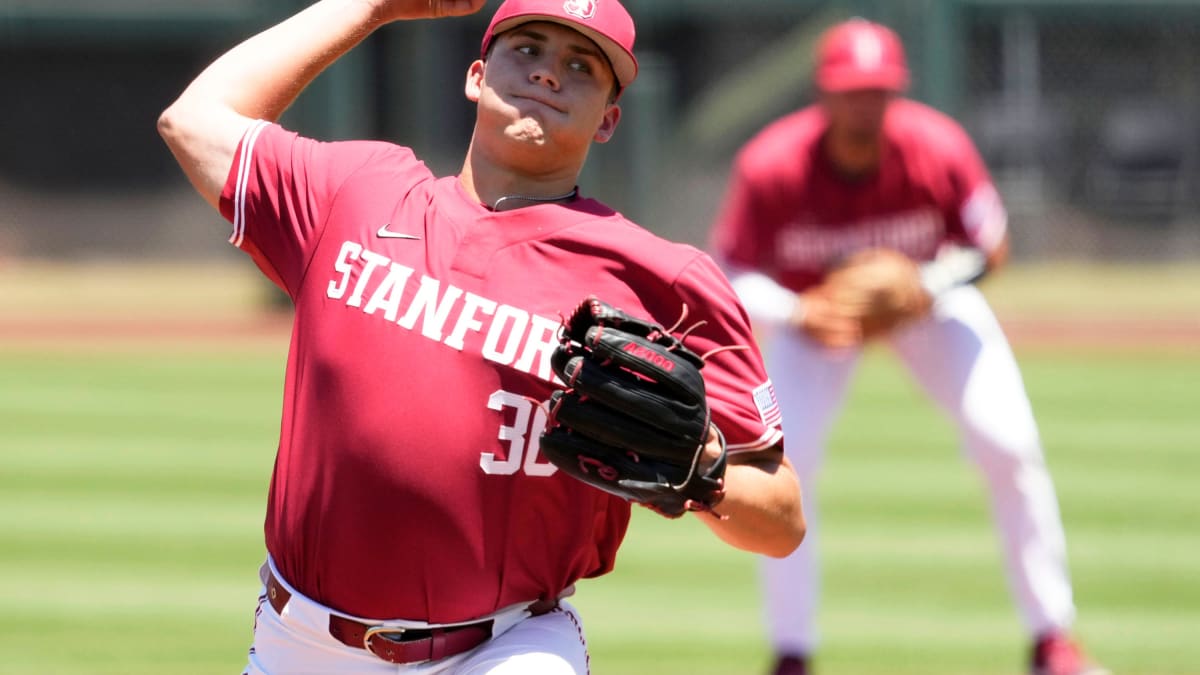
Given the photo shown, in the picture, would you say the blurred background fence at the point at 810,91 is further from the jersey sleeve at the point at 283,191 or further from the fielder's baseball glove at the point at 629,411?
the fielder's baseball glove at the point at 629,411

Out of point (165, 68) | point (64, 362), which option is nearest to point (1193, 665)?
point (64, 362)

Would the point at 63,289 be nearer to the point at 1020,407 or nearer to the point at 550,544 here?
the point at 1020,407

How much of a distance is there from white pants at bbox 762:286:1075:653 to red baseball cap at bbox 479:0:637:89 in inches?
110

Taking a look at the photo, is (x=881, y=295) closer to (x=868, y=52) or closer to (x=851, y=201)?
(x=851, y=201)

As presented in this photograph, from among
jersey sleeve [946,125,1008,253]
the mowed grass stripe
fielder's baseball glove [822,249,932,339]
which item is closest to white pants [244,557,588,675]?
the mowed grass stripe

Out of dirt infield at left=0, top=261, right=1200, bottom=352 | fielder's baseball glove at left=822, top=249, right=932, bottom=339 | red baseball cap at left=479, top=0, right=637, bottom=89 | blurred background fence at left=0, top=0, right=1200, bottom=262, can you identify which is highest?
blurred background fence at left=0, top=0, right=1200, bottom=262

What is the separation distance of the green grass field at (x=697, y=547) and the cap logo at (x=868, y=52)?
2050mm

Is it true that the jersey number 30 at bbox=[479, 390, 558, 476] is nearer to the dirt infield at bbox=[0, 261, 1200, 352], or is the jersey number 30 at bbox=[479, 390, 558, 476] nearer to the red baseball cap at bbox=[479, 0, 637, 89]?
the red baseball cap at bbox=[479, 0, 637, 89]

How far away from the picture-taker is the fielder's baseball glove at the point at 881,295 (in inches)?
220

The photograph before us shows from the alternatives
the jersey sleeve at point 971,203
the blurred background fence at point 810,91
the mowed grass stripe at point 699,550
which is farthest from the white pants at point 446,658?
the blurred background fence at point 810,91

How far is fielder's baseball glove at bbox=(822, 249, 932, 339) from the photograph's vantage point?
559 cm

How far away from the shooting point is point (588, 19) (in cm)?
286

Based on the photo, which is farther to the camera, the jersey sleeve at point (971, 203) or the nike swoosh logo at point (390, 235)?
the jersey sleeve at point (971, 203)

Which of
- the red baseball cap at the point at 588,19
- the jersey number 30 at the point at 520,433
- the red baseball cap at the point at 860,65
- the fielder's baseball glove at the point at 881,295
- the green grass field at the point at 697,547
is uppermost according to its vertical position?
the red baseball cap at the point at 860,65
